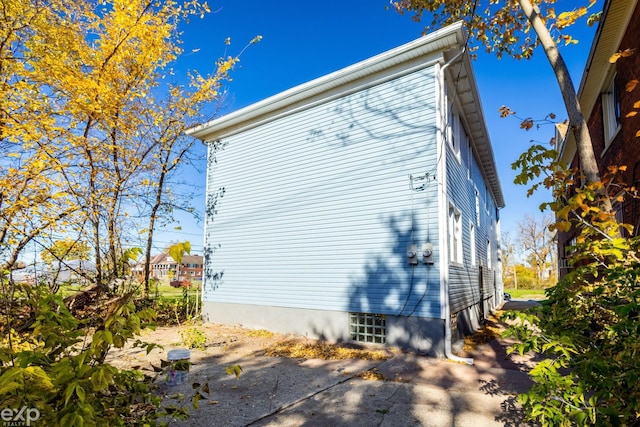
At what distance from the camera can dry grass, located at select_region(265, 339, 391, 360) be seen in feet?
22.7

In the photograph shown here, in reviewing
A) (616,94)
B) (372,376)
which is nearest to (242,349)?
(372,376)

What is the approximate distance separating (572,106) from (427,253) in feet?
11.6

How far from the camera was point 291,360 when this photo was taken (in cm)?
667

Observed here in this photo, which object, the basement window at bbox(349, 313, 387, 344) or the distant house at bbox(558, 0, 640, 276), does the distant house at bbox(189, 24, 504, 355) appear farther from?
the distant house at bbox(558, 0, 640, 276)

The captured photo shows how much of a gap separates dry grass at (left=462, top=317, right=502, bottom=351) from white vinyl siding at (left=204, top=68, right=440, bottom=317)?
1.91m

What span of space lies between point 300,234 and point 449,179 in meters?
3.90

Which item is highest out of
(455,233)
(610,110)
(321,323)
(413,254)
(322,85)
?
(322,85)

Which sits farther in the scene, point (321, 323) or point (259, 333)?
point (259, 333)

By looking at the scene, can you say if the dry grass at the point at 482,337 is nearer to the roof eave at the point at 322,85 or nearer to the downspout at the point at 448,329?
the downspout at the point at 448,329

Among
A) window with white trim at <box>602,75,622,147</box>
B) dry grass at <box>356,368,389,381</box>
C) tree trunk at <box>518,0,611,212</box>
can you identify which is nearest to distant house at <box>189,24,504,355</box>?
dry grass at <box>356,368,389,381</box>

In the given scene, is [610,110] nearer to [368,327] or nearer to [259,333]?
[368,327]

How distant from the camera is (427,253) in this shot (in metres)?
7.07

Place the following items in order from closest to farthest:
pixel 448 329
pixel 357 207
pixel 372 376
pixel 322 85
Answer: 1. pixel 372 376
2. pixel 448 329
3. pixel 357 207
4. pixel 322 85

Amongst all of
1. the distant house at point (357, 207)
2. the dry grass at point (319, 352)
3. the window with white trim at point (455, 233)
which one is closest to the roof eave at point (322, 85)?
the distant house at point (357, 207)
